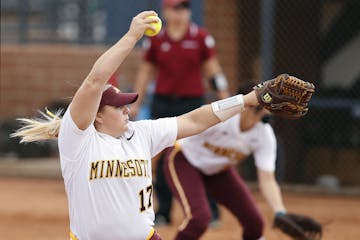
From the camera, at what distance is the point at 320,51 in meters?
12.6

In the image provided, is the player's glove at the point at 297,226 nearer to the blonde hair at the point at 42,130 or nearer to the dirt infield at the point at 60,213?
the dirt infield at the point at 60,213

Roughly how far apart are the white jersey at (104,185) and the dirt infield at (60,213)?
3.05 metres

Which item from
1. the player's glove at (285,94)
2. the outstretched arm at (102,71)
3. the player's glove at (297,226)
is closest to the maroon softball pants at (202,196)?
the player's glove at (297,226)

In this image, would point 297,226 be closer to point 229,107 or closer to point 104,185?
point 229,107

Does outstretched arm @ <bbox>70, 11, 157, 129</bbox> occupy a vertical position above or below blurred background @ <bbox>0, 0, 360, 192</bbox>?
above

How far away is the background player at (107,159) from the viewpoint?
498 centimetres

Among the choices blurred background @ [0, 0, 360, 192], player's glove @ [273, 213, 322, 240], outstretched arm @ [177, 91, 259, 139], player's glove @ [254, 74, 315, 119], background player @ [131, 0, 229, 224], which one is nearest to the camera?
player's glove @ [254, 74, 315, 119]

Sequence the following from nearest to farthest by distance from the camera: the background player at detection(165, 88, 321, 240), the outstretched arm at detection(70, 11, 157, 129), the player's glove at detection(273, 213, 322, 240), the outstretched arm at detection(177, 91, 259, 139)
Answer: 1. the outstretched arm at detection(70, 11, 157, 129)
2. the outstretched arm at detection(177, 91, 259, 139)
3. the player's glove at detection(273, 213, 322, 240)
4. the background player at detection(165, 88, 321, 240)

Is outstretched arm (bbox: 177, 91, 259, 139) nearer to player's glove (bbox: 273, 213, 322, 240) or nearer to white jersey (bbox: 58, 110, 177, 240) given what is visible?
white jersey (bbox: 58, 110, 177, 240)

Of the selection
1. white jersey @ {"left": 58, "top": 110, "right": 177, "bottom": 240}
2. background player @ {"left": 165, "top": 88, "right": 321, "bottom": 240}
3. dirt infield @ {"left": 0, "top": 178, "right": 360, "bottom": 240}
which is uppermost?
white jersey @ {"left": 58, "top": 110, "right": 177, "bottom": 240}

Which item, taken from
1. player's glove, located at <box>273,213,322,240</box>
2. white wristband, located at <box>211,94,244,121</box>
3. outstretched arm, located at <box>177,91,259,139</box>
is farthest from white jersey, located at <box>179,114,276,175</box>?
white wristband, located at <box>211,94,244,121</box>

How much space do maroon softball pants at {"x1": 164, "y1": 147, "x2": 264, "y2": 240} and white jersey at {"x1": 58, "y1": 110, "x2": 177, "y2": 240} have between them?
1874 millimetres

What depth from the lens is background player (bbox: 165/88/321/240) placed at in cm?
719

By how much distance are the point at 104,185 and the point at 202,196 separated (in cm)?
228
